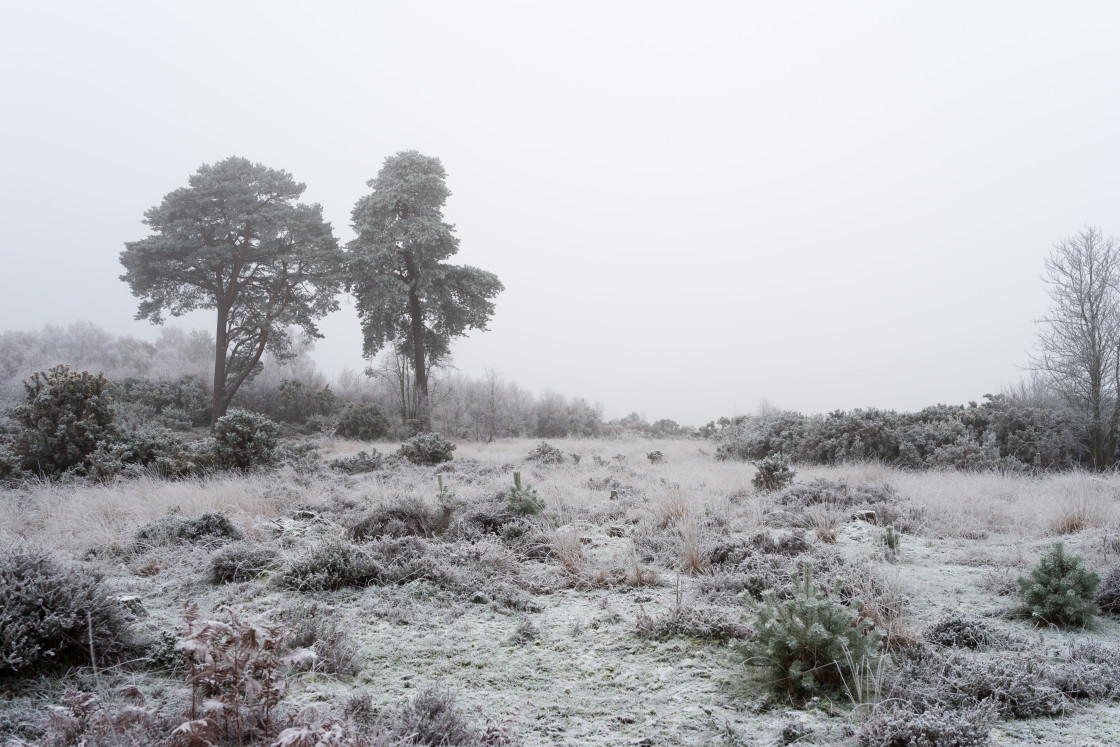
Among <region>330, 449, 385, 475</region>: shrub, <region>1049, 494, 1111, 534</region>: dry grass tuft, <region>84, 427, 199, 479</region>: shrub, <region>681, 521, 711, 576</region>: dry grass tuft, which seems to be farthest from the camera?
<region>330, 449, 385, 475</region>: shrub

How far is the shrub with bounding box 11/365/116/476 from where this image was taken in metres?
9.74

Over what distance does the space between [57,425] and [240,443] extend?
2878 millimetres

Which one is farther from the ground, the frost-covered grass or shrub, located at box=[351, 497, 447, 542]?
shrub, located at box=[351, 497, 447, 542]

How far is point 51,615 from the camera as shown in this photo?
2.67 metres

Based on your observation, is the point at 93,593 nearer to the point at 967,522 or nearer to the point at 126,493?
the point at 126,493

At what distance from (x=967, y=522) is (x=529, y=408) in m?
24.2

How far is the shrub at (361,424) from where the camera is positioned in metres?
22.3

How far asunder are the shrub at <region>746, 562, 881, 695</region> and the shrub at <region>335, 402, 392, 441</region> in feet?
69.1

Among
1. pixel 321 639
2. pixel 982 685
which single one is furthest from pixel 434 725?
pixel 982 685

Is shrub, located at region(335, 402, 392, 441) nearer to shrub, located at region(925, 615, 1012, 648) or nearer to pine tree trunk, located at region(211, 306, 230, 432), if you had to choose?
pine tree trunk, located at region(211, 306, 230, 432)

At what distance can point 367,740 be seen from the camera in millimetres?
1945

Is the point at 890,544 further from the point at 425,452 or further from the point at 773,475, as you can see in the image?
the point at 425,452

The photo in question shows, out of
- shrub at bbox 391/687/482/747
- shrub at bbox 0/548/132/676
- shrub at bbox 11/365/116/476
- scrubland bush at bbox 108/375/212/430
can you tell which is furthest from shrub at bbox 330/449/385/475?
scrubland bush at bbox 108/375/212/430

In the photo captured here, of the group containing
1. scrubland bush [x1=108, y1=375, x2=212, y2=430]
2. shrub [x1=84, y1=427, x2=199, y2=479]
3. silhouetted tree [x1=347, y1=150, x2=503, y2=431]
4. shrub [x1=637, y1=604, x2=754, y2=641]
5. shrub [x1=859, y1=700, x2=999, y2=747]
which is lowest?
shrub [x1=637, y1=604, x2=754, y2=641]
